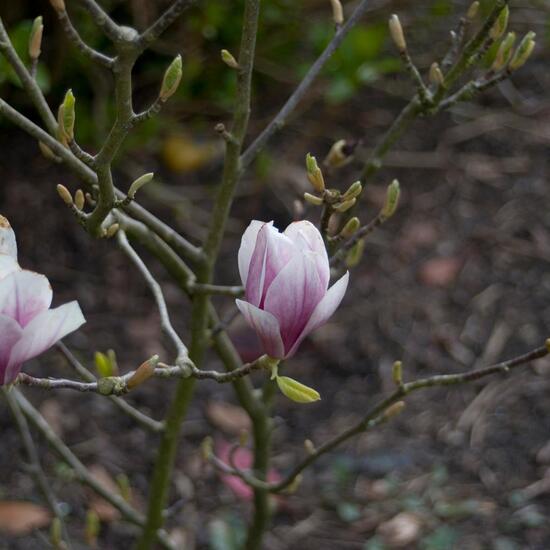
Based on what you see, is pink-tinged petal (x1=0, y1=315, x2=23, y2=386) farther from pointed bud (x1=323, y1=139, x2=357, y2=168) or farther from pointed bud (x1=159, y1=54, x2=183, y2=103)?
pointed bud (x1=323, y1=139, x2=357, y2=168)

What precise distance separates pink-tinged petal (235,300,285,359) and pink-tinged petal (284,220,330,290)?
7cm

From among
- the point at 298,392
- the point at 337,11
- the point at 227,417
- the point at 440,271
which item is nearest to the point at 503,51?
the point at 337,11

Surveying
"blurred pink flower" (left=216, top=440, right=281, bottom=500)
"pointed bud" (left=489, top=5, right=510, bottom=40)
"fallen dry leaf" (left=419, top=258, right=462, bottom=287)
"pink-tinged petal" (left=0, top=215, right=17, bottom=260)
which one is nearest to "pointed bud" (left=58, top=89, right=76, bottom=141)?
"pink-tinged petal" (left=0, top=215, right=17, bottom=260)

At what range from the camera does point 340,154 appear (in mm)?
1374

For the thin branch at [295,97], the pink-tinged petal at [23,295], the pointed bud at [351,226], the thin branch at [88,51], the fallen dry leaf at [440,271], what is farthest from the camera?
the fallen dry leaf at [440,271]

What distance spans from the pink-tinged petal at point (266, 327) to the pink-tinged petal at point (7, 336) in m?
0.21

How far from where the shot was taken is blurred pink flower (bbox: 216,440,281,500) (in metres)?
2.23

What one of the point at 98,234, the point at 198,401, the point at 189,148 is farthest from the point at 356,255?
the point at 189,148

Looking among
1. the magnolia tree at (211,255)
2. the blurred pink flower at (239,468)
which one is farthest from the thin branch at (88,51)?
the blurred pink flower at (239,468)

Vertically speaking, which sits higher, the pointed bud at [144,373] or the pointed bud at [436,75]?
the pointed bud at [436,75]

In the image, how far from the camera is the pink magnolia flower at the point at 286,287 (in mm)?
924

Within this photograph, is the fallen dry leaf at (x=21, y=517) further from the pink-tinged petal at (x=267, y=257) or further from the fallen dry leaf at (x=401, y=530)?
the pink-tinged petal at (x=267, y=257)

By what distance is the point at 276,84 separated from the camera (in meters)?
3.40

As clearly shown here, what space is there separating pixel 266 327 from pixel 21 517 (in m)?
1.46
